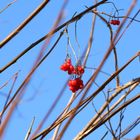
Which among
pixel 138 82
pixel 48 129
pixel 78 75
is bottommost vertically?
pixel 48 129

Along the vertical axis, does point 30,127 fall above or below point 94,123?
above

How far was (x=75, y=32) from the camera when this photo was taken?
1.66 m

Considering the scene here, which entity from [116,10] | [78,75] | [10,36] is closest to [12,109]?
[10,36]

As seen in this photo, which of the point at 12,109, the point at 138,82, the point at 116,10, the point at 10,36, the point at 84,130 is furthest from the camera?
the point at 116,10

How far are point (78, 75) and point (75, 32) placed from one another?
183 millimetres

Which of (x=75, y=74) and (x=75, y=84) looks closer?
(x=75, y=84)

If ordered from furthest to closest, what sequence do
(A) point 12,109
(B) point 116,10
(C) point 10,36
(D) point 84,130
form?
(B) point 116,10
(D) point 84,130
(C) point 10,36
(A) point 12,109

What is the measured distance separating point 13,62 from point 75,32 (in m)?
0.77

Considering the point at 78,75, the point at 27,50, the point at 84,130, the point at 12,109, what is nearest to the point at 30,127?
the point at 84,130

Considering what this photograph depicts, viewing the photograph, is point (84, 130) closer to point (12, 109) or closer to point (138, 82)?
point (138, 82)

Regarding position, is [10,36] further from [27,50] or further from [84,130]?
[84,130]

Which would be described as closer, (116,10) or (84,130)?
(84,130)

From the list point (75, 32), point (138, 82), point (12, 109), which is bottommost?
point (12, 109)

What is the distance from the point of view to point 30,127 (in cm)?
119
